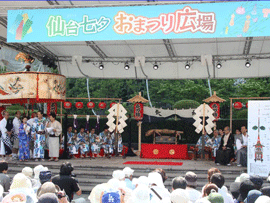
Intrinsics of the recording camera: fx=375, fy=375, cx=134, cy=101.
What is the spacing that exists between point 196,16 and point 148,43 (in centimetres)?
397

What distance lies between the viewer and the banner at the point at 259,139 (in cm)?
910

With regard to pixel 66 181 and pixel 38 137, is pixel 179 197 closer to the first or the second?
pixel 66 181

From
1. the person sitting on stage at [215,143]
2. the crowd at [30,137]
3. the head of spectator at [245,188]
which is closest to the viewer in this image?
the head of spectator at [245,188]

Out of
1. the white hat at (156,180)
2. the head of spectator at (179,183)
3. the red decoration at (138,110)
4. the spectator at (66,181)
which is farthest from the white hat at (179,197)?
the red decoration at (138,110)

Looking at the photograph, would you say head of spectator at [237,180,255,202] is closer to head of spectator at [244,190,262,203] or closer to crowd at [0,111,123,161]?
head of spectator at [244,190,262,203]

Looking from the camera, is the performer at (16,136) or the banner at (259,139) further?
the performer at (16,136)

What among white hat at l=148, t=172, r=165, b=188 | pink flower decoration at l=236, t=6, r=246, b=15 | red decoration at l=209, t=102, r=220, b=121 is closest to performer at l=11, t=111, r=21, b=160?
red decoration at l=209, t=102, r=220, b=121

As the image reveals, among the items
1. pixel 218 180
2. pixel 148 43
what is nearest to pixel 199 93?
pixel 148 43

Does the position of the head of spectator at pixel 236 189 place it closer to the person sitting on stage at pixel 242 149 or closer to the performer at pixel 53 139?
the person sitting on stage at pixel 242 149

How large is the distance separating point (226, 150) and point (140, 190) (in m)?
8.18

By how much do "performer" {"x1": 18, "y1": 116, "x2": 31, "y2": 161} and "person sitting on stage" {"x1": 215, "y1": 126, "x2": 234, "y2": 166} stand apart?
5.65 m

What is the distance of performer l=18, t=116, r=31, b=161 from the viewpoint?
1098cm

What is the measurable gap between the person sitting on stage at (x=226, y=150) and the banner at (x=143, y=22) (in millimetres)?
4560

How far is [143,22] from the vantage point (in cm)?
804
